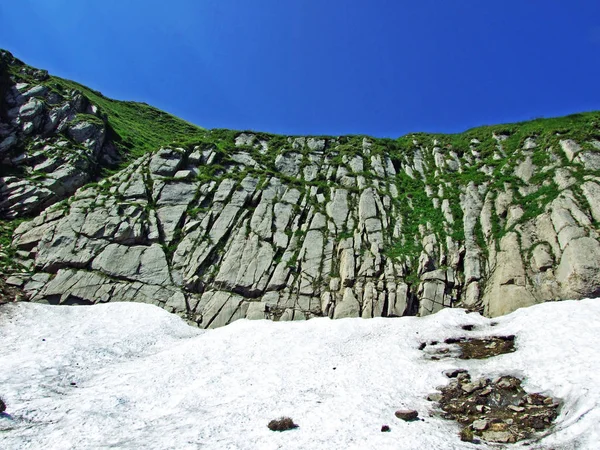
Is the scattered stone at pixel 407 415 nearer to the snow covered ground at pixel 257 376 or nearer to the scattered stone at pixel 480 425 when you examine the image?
the snow covered ground at pixel 257 376

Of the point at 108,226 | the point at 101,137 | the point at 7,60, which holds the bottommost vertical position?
the point at 108,226

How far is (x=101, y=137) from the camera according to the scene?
50.1 meters

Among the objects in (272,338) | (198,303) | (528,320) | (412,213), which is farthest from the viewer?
(412,213)

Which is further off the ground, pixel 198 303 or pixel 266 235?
pixel 266 235

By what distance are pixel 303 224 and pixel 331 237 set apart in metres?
4.00

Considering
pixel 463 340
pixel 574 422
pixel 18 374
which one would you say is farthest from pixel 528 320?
pixel 18 374

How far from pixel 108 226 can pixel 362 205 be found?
28044mm

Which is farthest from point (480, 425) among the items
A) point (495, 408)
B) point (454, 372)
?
point (454, 372)

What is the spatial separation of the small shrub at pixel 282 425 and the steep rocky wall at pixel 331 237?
53.4 ft

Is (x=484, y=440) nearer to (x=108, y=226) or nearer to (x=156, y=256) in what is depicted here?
(x=156, y=256)

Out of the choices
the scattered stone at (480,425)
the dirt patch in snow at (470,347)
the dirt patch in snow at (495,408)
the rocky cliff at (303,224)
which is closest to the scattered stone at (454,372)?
the dirt patch in snow at (495,408)

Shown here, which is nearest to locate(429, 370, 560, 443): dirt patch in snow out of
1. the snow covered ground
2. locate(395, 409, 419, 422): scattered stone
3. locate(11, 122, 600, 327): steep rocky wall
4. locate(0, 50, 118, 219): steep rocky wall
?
the snow covered ground

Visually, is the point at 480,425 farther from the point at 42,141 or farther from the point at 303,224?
the point at 42,141

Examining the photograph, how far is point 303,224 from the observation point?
38.8m
